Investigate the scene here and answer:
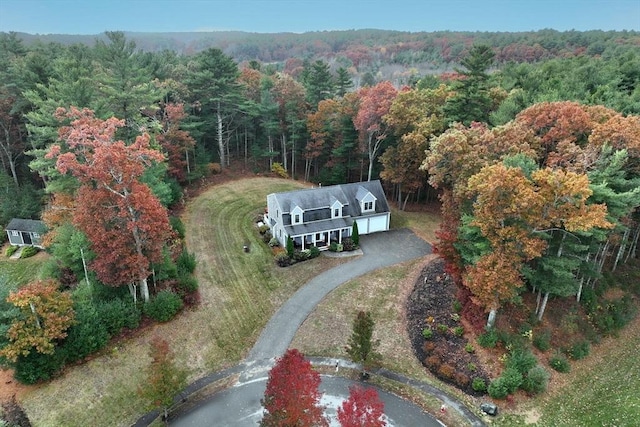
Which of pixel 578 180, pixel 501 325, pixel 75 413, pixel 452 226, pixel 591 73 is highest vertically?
pixel 591 73

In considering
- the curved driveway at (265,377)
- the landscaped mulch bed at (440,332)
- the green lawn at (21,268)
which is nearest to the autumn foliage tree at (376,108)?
the curved driveway at (265,377)

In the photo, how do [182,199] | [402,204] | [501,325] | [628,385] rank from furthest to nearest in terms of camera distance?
[402,204]
[182,199]
[501,325]
[628,385]

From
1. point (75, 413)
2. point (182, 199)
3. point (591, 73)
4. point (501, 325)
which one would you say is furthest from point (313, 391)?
point (591, 73)

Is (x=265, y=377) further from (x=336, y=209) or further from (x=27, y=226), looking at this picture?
(x=27, y=226)

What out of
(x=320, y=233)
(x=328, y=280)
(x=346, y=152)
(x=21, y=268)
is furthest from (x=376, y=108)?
(x=21, y=268)

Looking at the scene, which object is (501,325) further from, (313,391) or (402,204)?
(402,204)

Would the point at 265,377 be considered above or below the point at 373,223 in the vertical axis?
below
